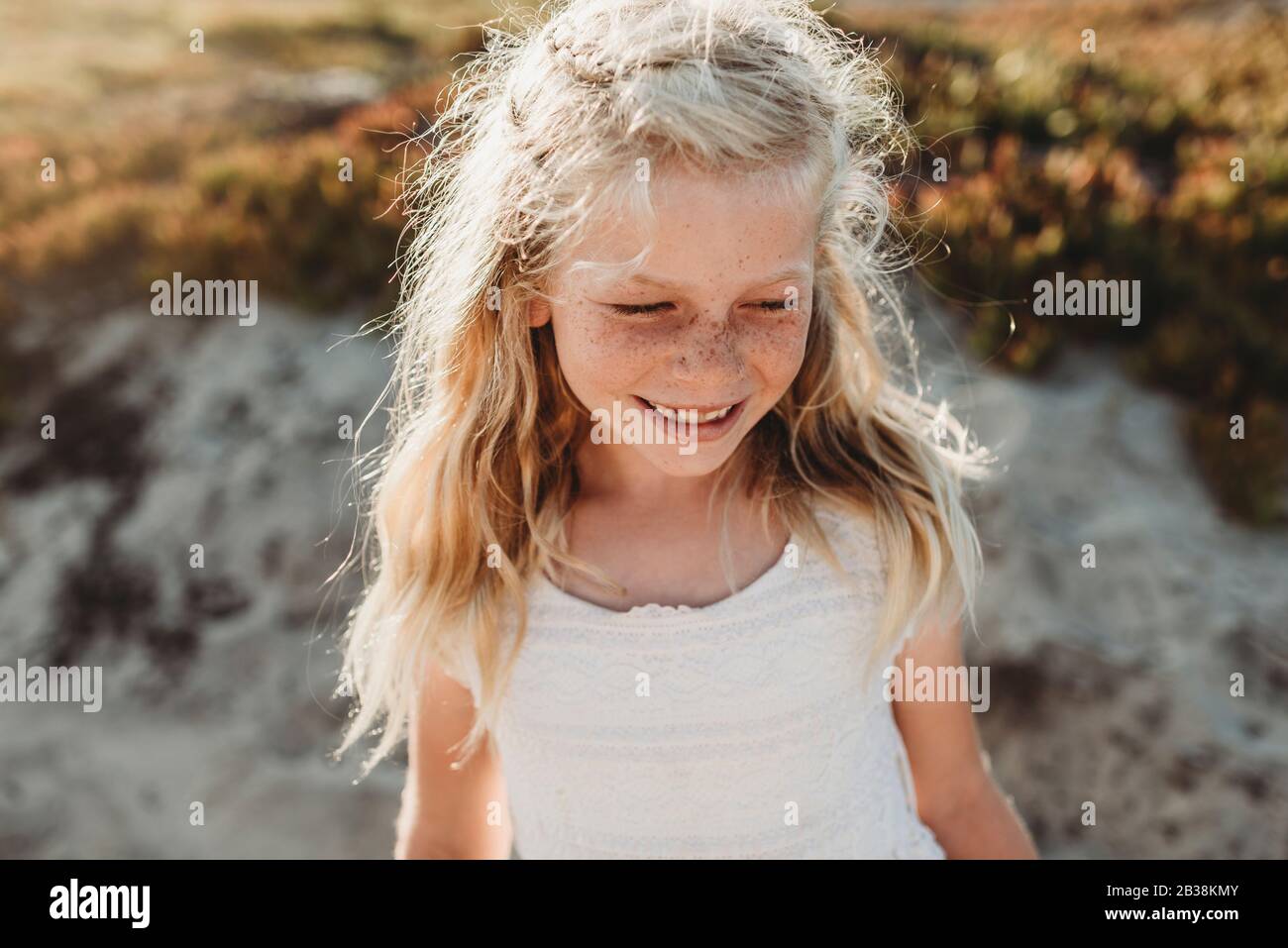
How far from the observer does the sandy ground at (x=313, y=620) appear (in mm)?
3506

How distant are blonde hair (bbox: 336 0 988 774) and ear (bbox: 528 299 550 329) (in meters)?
0.01

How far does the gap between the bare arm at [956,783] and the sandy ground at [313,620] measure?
66.3 inches

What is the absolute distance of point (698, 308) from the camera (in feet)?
5.00

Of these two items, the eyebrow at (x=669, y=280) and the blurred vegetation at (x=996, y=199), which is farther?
the blurred vegetation at (x=996, y=199)

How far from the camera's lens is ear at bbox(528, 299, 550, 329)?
69.9 inches

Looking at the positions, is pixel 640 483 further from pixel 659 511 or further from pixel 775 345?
pixel 775 345

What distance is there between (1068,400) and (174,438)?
13.8 feet

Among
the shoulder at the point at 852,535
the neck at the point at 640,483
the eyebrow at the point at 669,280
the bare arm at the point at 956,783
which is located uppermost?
the eyebrow at the point at 669,280

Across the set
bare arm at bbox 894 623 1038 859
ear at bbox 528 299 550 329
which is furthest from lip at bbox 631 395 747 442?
bare arm at bbox 894 623 1038 859

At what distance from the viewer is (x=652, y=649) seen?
1824 millimetres

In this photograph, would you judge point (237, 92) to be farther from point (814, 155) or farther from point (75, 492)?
point (814, 155)

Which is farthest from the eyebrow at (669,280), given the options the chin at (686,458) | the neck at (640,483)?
the neck at (640,483)

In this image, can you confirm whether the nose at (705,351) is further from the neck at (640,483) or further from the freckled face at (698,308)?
the neck at (640,483)

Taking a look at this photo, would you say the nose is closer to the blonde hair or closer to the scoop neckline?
the blonde hair
